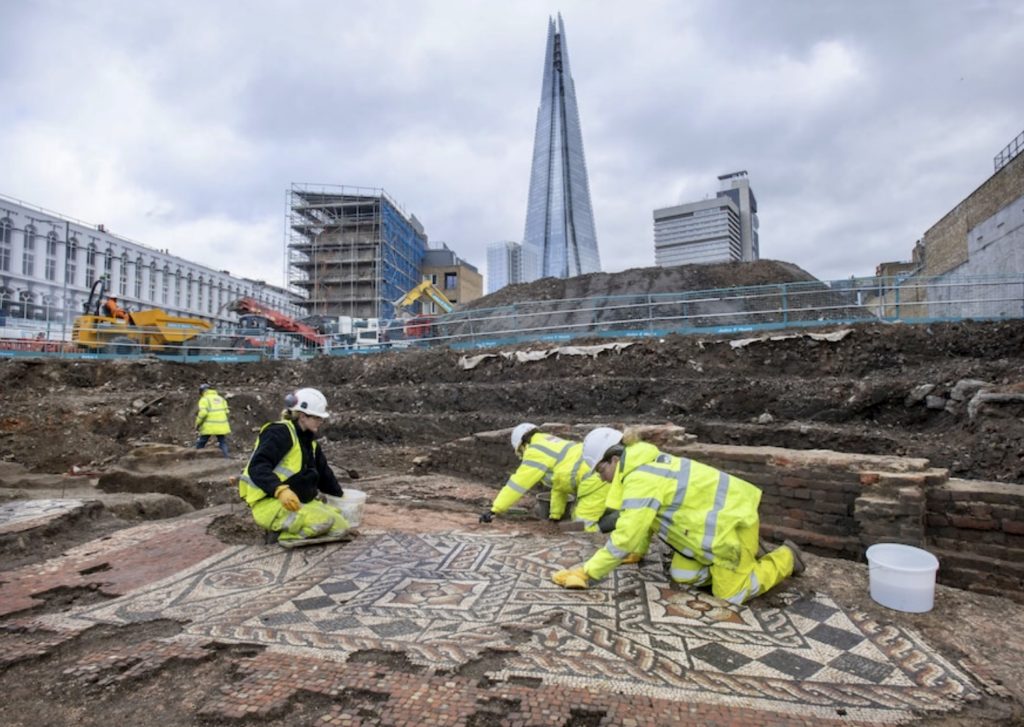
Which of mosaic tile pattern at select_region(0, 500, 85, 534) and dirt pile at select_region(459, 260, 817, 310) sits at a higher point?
dirt pile at select_region(459, 260, 817, 310)

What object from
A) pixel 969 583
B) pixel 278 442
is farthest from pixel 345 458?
pixel 969 583

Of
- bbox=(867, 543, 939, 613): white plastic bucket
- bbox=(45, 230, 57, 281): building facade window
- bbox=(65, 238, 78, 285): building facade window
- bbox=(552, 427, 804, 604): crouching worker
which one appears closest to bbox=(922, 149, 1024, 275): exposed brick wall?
bbox=(867, 543, 939, 613): white plastic bucket

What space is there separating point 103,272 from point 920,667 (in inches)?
1870

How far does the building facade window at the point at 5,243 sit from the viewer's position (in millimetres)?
32250

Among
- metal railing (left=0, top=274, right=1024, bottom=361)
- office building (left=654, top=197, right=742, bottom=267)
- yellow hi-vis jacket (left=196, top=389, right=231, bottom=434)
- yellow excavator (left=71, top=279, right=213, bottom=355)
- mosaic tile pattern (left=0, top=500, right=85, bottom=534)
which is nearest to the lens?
mosaic tile pattern (left=0, top=500, right=85, bottom=534)

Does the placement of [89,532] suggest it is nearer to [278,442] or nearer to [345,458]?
[278,442]

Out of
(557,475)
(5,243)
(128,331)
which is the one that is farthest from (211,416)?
(5,243)

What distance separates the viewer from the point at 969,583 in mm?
3719

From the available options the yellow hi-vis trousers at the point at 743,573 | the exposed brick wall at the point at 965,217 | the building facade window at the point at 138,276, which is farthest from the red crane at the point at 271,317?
the exposed brick wall at the point at 965,217

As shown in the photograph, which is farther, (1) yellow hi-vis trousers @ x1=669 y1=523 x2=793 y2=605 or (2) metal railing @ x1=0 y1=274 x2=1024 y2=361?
(2) metal railing @ x1=0 y1=274 x2=1024 y2=361

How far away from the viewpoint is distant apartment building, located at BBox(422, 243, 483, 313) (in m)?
48.8

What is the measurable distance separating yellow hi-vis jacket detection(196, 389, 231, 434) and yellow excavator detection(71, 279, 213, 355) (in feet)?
28.3

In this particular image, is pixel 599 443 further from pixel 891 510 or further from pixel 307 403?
pixel 307 403

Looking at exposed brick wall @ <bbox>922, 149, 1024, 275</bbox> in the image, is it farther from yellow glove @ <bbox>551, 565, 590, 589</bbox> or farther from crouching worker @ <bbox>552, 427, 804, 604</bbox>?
yellow glove @ <bbox>551, 565, 590, 589</bbox>
